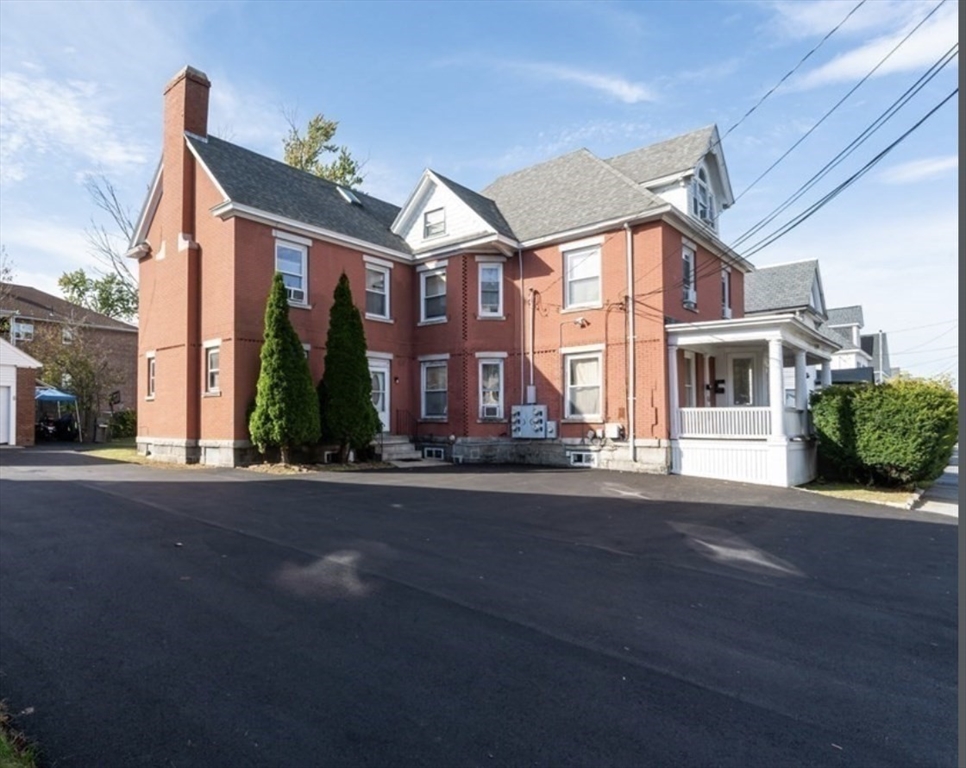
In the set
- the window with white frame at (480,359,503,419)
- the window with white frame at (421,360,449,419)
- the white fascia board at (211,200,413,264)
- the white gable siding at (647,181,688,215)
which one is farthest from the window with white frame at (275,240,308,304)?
the white gable siding at (647,181,688,215)

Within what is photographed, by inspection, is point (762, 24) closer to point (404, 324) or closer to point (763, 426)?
point (763, 426)

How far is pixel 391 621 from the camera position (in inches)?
179

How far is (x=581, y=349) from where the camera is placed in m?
16.7

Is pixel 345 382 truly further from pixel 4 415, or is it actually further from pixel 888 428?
pixel 4 415

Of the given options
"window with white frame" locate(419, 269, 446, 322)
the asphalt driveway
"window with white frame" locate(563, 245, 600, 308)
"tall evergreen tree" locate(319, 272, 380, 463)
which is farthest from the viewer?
"window with white frame" locate(419, 269, 446, 322)

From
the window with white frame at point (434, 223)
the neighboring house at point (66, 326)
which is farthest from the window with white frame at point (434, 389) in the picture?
the neighboring house at point (66, 326)

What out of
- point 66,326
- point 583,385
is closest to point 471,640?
point 583,385

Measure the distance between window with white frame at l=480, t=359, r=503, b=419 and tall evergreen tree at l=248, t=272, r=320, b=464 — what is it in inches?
212

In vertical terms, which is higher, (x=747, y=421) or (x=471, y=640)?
(x=747, y=421)

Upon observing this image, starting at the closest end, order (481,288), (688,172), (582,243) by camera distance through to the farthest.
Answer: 1. (582,243)
2. (688,172)
3. (481,288)

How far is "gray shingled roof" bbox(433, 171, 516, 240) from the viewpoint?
18.2m

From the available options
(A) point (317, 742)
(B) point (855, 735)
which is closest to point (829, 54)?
(B) point (855, 735)

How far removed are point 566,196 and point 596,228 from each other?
292cm

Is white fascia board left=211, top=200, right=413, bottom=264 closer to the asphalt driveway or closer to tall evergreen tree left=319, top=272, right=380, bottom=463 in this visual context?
tall evergreen tree left=319, top=272, right=380, bottom=463
